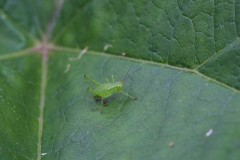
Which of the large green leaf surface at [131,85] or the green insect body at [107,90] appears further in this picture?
the green insect body at [107,90]

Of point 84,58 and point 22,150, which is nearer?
point 22,150

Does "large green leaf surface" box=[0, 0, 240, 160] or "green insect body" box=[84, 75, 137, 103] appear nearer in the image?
"large green leaf surface" box=[0, 0, 240, 160]

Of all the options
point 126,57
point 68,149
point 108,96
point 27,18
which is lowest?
point 68,149

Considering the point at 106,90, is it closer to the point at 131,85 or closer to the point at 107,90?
the point at 107,90

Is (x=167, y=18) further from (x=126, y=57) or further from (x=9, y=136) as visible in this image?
(x=9, y=136)

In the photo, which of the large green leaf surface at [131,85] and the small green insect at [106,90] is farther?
the small green insect at [106,90]

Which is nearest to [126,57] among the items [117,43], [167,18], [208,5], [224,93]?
[117,43]

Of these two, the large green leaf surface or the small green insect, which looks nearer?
the large green leaf surface

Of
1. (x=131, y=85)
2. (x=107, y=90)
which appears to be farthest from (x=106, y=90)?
(x=131, y=85)
